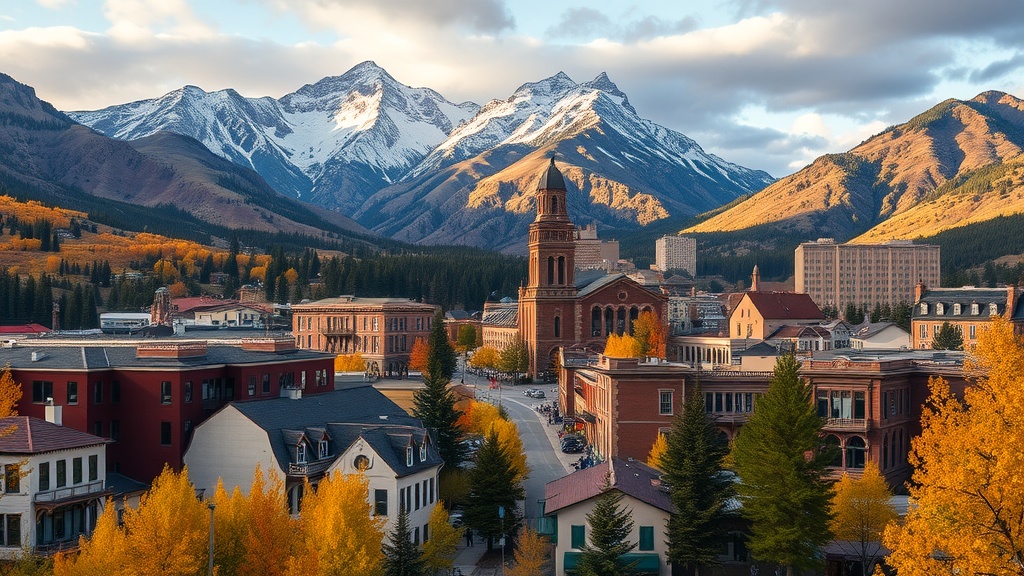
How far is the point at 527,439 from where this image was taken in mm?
108875

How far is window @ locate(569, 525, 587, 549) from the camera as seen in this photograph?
195ft

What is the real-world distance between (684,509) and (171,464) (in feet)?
105

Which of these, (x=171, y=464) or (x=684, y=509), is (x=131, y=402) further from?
(x=684, y=509)

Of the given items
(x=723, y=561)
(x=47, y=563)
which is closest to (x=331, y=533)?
(x=47, y=563)

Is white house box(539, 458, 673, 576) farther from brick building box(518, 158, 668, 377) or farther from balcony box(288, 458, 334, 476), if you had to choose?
brick building box(518, 158, 668, 377)

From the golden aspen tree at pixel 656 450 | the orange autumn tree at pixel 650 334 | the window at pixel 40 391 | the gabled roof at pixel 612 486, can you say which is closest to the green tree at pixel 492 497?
the gabled roof at pixel 612 486

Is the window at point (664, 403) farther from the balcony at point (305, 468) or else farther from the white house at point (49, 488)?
the white house at point (49, 488)

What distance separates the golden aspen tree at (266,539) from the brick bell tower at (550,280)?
120974mm

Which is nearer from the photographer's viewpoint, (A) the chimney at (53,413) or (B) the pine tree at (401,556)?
(B) the pine tree at (401,556)

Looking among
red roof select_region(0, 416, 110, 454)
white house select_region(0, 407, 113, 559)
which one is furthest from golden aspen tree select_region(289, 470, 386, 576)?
red roof select_region(0, 416, 110, 454)

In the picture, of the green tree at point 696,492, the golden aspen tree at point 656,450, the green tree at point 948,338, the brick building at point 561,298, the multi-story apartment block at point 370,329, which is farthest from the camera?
the multi-story apartment block at point 370,329

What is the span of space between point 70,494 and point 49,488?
1324mm

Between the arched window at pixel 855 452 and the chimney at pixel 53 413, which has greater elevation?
the chimney at pixel 53 413

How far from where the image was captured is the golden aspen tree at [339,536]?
163 feet
